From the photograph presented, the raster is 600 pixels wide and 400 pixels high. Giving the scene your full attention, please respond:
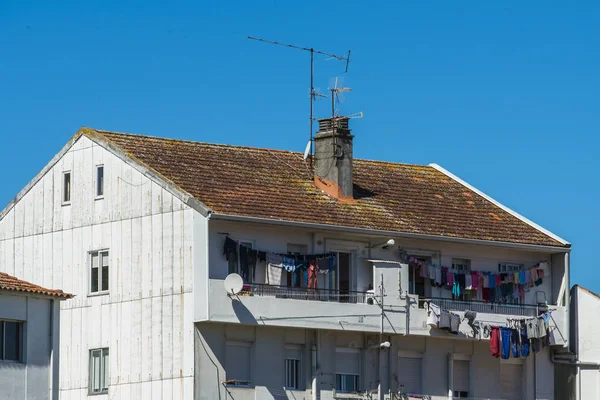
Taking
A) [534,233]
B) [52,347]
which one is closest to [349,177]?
[534,233]

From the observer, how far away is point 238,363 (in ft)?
206

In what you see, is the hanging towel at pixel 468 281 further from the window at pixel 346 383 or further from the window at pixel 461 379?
the window at pixel 346 383

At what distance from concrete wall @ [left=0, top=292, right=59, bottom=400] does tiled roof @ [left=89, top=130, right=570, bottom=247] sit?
7.96 meters

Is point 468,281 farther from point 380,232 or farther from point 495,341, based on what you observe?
point 380,232

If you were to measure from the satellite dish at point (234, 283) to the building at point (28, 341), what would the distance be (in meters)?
6.39

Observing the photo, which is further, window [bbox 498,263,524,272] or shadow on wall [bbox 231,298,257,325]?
window [bbox 498,263,524,272]

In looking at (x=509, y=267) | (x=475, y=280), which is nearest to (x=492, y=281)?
(x=475, y=280)

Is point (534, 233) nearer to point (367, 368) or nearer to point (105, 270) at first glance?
point (367, 368)

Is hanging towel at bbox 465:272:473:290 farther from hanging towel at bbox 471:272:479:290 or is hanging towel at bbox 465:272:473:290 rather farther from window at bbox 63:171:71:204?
window at bbox 63:171:71:204

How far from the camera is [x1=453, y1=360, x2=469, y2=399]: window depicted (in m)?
69.0

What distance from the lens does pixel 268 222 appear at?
63500mm

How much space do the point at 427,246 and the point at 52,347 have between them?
17604 millimetres

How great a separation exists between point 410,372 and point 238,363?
8106 millimetres

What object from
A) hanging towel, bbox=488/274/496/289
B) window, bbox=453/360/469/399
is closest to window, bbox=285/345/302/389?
window, bbox=453/360/469/399
